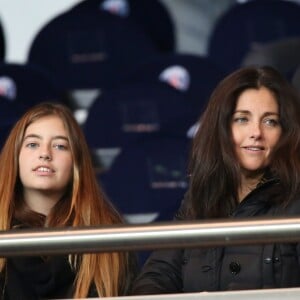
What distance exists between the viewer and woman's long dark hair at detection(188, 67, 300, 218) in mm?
3221

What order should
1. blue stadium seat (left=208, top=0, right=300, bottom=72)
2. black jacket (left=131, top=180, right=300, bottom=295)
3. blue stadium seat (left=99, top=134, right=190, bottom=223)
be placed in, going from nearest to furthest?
black jacket (left=131, top=180, right=300, bottom=295), blue stadium seat (left=99, top=134, right=190, bottom=223), blue stadium seat (left=208, top=0, right=300, bottom=72)

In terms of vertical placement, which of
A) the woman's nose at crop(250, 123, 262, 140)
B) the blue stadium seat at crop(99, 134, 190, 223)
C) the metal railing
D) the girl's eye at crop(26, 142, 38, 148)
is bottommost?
the blue stadium seat at crop(99, 134, 190, 223)

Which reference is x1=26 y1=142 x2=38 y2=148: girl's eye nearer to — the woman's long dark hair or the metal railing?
the woman's long dark hair

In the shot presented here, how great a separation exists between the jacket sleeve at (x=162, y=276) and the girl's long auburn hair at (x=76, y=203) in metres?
0.15

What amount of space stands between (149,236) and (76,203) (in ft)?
3.73

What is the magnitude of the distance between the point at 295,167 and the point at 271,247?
0.24m

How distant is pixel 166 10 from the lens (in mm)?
5746

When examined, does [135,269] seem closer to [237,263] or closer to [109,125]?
[237,263]

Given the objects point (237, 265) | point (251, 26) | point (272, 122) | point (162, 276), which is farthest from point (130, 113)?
point (237, 265)

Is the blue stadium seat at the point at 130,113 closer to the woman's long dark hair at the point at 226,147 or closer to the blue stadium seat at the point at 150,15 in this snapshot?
the blue stadium seat at the point at 150,15

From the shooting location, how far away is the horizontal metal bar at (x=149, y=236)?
7.64ft

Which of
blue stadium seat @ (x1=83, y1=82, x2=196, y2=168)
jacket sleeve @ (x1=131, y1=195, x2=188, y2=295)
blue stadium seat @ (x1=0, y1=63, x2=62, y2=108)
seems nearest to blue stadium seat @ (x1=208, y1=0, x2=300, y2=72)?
blue stadium seat @ (x1=83, y1=82, x2=196, y2=168)

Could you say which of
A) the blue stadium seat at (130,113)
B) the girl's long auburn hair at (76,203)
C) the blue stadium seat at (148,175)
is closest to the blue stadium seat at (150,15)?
the blue stadium seat at (130,113)

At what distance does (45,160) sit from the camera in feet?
11.5
